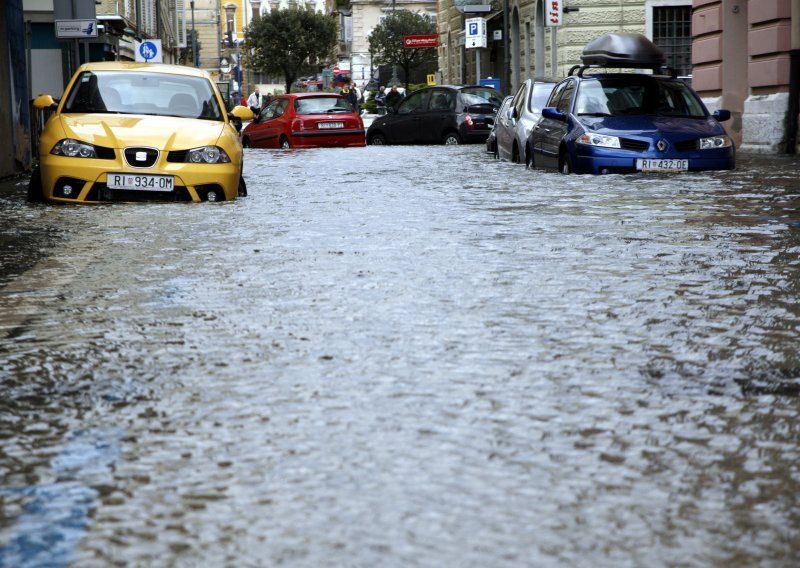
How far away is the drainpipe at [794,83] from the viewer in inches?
902

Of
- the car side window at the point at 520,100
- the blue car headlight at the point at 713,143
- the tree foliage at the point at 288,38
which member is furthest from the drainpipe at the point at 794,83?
the tree foliage at the point at 288,38

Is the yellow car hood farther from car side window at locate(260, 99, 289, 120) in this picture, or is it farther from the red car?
car side window at locate(260, 99, 289, 120)

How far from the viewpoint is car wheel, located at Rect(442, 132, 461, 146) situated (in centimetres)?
3262

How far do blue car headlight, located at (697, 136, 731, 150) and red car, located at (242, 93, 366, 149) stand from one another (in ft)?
48.0

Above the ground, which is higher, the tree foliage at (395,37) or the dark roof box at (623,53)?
the tree foliage at (395,37)

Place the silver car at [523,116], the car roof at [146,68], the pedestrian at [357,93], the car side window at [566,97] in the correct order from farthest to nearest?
1. the pedestrian at [357,93]
2. the silver car at [523,116]
3. the car side window at [566,97]
4. the car roof at [146,68]

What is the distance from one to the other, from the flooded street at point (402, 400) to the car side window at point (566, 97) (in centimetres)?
792

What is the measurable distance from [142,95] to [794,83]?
38.1 ft

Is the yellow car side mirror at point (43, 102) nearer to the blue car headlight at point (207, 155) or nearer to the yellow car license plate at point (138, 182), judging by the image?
the yellow car license plate at point (138, 182)

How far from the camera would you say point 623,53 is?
2441cm

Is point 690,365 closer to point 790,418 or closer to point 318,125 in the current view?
point 790,418

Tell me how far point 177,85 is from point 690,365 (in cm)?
1033

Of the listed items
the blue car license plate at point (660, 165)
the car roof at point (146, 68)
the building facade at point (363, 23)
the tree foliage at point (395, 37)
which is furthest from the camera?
the building facade at point (363, 23)

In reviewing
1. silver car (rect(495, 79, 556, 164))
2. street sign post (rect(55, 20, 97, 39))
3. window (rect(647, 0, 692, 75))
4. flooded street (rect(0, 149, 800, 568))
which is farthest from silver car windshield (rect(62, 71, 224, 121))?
window (rect(647, 0, 692, 75))
